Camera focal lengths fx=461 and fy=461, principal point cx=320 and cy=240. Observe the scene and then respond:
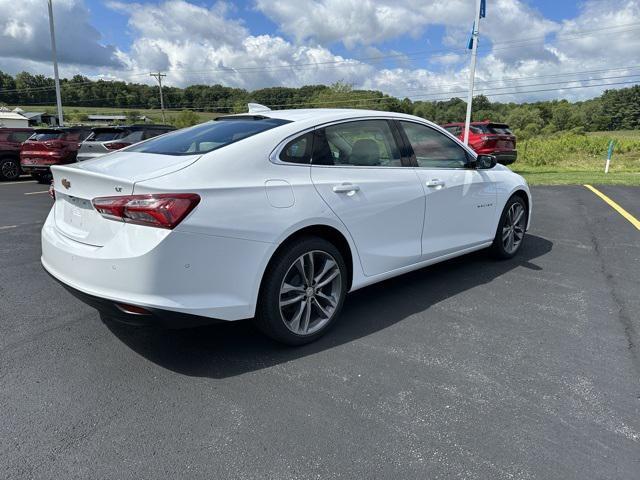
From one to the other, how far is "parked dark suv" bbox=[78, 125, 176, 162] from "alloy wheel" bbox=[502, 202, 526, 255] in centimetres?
1090

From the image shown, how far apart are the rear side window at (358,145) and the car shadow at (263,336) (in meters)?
1.21

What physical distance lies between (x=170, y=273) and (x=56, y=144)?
45.1 ft

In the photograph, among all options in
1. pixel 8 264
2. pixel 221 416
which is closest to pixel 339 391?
pixel 221 416

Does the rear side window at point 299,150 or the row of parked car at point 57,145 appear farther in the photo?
the row of parked car at point 57,145

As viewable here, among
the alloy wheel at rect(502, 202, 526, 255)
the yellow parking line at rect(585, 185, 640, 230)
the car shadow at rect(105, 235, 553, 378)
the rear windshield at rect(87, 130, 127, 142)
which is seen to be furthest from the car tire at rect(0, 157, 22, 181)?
the yellow parking line at rect(585, 185, 640, 230)

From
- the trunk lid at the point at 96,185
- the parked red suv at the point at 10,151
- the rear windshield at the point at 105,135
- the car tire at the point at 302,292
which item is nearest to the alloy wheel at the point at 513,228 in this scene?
the car tire at the point at 302,292

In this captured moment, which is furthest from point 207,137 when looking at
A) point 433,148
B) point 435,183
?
point 433,148

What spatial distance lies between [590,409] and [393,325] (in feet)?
4.64

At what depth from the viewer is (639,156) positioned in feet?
87.2

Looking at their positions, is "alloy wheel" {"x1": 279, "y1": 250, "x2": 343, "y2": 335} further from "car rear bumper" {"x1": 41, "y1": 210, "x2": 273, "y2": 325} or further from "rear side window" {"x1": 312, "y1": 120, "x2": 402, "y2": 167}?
"rear side window" {"x1": 312, "y1": 120, "x2": 402, "y2": 167}

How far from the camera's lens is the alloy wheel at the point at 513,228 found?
5.16m

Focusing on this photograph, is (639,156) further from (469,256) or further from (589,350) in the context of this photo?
(589,350)

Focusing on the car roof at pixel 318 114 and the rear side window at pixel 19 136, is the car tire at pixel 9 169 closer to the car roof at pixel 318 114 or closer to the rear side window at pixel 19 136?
the rear side window at pixel 19 136

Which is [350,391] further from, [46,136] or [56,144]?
[46,136]
